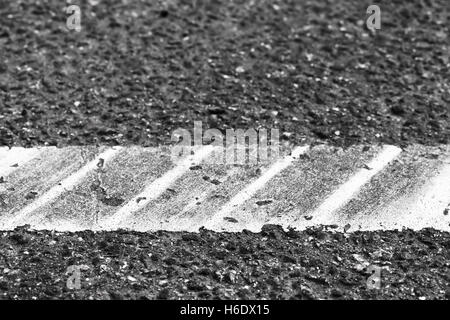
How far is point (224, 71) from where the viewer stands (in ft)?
17.9

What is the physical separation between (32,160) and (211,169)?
0.97m

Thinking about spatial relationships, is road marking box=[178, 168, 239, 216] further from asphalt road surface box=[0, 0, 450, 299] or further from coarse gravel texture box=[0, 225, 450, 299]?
coarse gravel texture box=[0, 225, 450, 299]

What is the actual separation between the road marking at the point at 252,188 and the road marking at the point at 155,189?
354mm

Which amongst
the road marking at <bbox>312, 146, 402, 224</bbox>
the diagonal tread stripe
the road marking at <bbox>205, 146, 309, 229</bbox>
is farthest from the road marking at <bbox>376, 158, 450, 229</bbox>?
the road marking at <bbox>205, 146, 309, 229</bbox>

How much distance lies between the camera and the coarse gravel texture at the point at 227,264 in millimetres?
3686

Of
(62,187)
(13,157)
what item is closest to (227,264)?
(62,187)

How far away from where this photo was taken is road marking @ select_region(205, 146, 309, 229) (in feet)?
13.8

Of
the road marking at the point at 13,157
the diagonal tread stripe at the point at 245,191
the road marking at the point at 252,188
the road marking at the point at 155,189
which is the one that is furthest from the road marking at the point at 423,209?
the road marking at the point at 13,157

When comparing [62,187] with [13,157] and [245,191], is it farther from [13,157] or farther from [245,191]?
[245,191]

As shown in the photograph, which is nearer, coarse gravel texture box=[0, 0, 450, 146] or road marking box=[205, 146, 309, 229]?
road marking box=[205, 146, 309, 229]

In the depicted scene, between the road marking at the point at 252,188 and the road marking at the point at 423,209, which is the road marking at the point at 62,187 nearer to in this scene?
the road marking at the point at 252,188

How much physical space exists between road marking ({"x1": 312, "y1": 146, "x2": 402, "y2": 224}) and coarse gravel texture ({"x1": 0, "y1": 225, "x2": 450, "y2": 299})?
14 cm

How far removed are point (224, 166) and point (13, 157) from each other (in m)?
1.14
